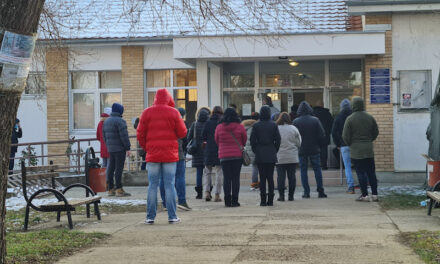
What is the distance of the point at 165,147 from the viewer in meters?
10.4

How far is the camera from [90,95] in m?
22.9

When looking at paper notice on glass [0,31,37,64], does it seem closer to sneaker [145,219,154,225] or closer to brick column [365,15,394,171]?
sneaker [145,219,154,225]

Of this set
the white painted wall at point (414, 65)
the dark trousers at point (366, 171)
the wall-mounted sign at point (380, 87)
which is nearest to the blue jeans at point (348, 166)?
the dark trousers at point (366, 171)

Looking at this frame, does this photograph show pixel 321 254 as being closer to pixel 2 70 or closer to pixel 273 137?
pixel 2 70

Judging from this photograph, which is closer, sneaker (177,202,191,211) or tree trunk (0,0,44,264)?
tree trunk (0,0,44,264)

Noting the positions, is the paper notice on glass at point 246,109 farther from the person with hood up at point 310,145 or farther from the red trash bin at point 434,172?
the red trash bin at point 434,172

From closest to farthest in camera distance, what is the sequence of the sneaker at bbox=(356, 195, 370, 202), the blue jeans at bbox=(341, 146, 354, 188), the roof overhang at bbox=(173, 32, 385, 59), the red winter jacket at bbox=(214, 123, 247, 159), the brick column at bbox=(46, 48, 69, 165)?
1. the red winter jacket at bbox=(214, 123, 247, 159)
2. the sneaker at bbox=(356, 195, 370, 202)
3. the blue jeans at bbox=(341, 146, 354, 188)
4. the roof overhang at bbox=(173, 32, 385, 59)
5. the brick column at bbox=(46, 48, 69, 165)

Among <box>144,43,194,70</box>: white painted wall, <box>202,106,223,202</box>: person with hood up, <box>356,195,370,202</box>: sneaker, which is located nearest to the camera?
<box>356,195,370,202</box>: sneaker

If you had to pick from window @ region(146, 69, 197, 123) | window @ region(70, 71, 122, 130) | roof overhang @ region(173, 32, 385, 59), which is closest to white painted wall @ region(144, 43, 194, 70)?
window @ region(146, 69, 197, 123)

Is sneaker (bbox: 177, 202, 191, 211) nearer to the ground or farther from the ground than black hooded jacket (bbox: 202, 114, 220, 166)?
nearer to the ground

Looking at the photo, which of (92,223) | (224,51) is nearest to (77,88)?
(224,51)

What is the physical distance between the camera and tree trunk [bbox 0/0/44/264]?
6426 mm

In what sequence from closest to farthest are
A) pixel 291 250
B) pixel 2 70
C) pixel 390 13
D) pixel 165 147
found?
pixel 2 70, pixel 291 250, pixel 165 147, pixel 390 13

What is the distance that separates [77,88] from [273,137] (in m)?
11.3
